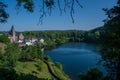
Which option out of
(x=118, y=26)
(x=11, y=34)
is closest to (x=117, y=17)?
(x=118, y=26)

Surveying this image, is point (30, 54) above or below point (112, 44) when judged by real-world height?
below

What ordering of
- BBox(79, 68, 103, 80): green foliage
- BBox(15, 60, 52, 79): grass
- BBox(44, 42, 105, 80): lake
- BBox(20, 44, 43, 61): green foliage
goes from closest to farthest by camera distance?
BBox(79, 68, 103, 80): green foliage
BBox(15, 60, 52, 79): grass
BBox(44, 42, 105, 80): lake
BBox(20, 44, 43, 61): green foliage

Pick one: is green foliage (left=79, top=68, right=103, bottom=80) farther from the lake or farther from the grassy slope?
the grassy slope

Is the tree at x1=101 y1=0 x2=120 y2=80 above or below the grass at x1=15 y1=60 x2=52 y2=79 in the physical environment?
above

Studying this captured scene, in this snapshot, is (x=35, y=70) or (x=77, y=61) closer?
(x=35, y=70)

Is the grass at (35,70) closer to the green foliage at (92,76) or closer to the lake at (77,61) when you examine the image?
the lake at (77,61)

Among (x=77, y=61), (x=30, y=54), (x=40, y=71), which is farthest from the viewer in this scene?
(x=77, y=61)

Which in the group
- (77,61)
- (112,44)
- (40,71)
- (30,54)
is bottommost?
(77,61)

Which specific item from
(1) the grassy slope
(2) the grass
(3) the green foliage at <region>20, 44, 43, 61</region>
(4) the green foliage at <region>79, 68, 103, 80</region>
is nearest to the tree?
(4) the green foliage at <region>79, 68, 103, 80</region>

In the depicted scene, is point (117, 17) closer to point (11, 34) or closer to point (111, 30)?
point (111, 30)

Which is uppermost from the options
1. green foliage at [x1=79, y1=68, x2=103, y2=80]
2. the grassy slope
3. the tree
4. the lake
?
the tree

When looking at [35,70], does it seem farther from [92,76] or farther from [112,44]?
[112,44]

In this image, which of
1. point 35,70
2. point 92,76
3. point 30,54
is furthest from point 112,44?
point 30,54
